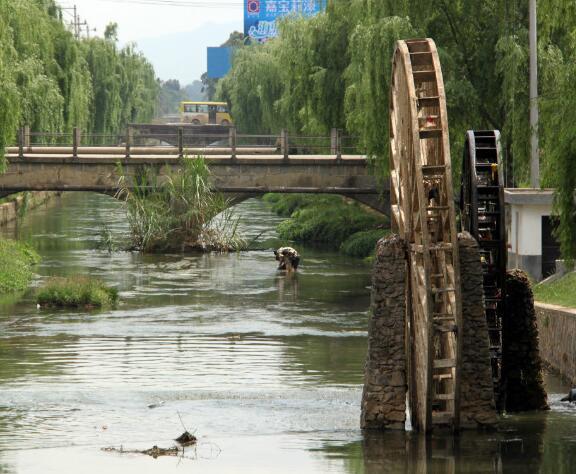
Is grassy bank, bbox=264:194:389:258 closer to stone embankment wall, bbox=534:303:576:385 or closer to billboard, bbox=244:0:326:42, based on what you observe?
stone embankment wall, bbox=534:303:576:385

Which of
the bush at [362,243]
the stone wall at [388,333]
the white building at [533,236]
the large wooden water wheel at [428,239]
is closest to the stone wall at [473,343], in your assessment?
the large wooden water wheel at [428,239]

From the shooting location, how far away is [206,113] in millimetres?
112938

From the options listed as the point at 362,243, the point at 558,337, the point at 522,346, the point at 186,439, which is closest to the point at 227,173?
the point at 362,243

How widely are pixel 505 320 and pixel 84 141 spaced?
145 feet

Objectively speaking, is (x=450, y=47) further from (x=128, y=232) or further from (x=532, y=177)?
(x=128, y=232)

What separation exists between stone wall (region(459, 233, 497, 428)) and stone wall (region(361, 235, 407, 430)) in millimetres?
708

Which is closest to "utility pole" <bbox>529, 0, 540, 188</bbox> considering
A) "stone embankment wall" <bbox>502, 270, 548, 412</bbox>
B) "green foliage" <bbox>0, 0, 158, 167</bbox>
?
A: "green foliage" <bbox>0, 0, 158, 167</bbox>

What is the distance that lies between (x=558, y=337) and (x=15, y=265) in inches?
731

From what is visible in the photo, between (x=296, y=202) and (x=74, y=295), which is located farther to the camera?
(x=296, y=202)

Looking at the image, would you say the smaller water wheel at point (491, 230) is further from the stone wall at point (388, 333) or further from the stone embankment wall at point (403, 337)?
the stone wall at point (388, 333)

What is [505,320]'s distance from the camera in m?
18.9

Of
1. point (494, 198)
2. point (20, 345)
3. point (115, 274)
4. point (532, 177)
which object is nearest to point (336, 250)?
point (115, 274)

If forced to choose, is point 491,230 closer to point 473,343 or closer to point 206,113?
point 473,343

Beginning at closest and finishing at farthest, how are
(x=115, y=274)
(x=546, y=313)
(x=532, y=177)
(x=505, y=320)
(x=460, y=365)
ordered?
(x=460, y=365)
(x=505, y=320)
(x=546, y=313)
(x=532, y=177)
(x=115, y=274)
